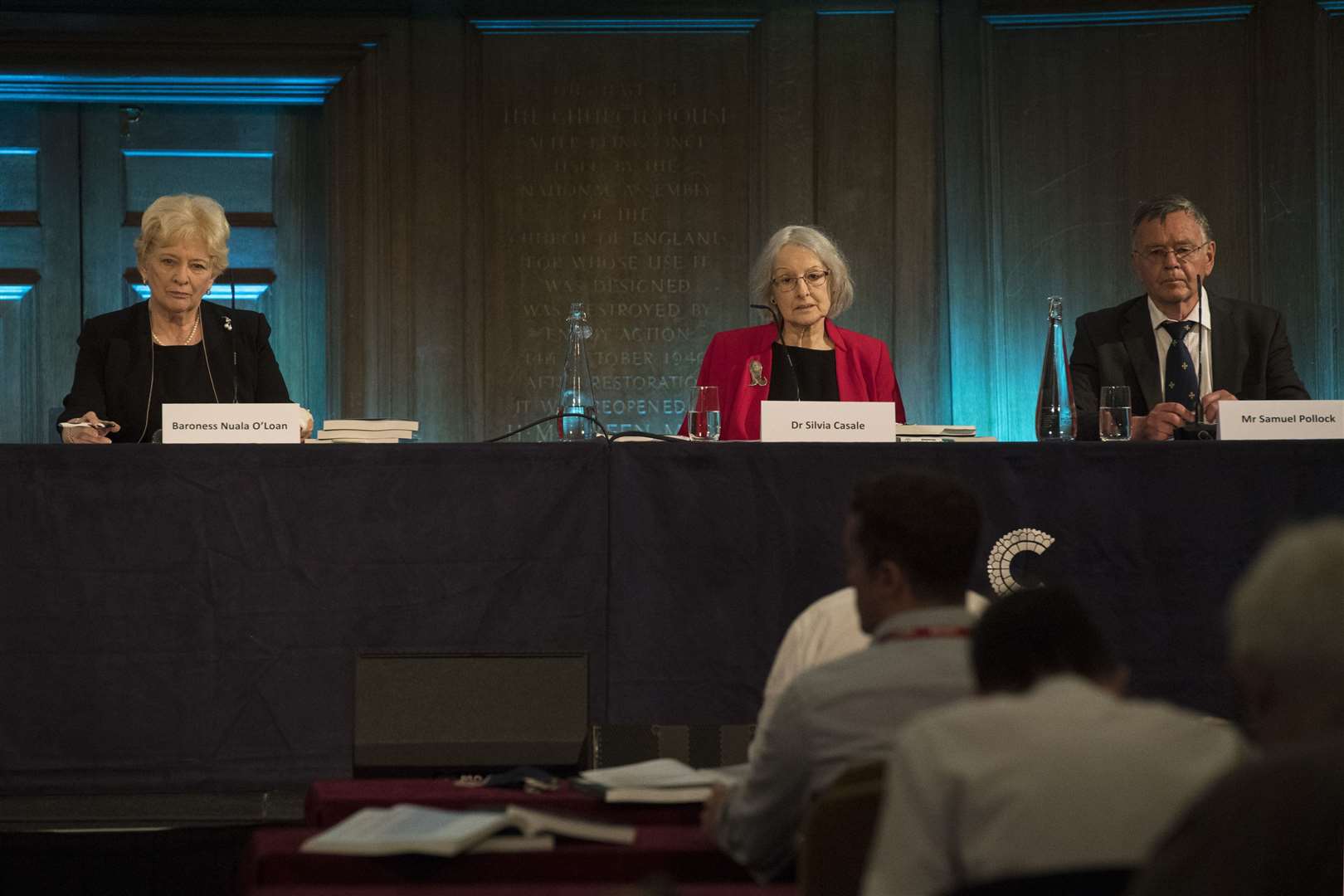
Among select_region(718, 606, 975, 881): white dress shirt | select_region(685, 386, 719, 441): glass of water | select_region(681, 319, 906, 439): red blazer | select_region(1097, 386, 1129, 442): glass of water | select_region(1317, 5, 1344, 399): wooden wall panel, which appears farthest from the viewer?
select_region(1317, 5, 1344, 399): wooden wall panel

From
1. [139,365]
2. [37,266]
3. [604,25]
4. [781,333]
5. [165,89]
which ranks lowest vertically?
[139,365]

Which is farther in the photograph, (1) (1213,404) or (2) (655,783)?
(1) (1213,404)

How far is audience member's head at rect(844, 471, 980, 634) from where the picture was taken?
197 cm

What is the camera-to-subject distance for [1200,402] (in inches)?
153

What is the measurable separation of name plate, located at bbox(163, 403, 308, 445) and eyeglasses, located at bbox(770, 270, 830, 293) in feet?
5.56

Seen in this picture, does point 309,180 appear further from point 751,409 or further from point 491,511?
point 491,511

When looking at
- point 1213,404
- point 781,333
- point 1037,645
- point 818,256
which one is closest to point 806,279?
point 818,256

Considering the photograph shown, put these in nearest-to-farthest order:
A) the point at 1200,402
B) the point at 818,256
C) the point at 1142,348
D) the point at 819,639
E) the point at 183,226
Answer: the point at 819,639
the point at 1200,402
the point at 183,226
the point at 1142,348
the point at 818,256

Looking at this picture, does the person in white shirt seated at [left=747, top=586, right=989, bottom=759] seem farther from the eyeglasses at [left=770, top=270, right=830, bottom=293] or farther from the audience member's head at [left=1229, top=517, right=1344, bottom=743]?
the eyeglasses at [left=770, top=270, right=830, bottom=293]

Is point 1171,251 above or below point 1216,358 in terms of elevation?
above

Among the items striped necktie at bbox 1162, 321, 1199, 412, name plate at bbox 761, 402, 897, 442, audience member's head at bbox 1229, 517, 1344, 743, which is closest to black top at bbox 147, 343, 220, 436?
name plate at bbox 761, 402, 897, 442

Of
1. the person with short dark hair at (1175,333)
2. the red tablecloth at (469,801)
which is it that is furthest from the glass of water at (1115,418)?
the red tablecloth at (469,801)

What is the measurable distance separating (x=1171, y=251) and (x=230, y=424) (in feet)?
8.74

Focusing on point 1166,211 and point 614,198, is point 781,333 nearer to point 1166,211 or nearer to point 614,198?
point 1166,211
